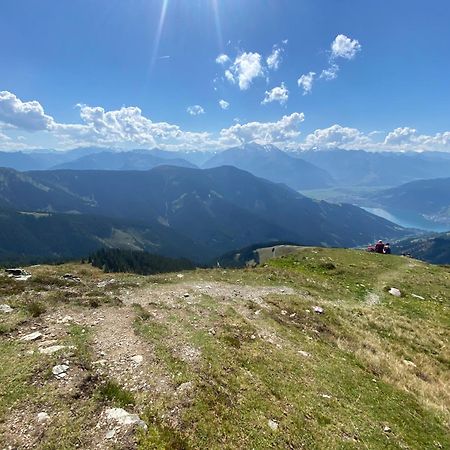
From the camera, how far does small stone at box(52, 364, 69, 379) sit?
12962 mm

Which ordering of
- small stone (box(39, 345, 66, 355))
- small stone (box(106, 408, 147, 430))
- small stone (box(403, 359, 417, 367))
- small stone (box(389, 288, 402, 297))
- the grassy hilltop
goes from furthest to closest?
1. small stone (box(389, 288, 402, 297))
2. small stone (box(403, 359, 417, 367))
3. small stone (box(39, 345, 66, 355))
4. the grassy hilltop
5. small stone (box(106, 408, 147, 430))

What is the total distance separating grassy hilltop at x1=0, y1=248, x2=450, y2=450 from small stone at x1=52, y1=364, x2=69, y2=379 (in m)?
0.13

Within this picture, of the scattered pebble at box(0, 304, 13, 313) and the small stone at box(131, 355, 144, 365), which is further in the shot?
the scattered pebble at box(0, 304, 13, 313)

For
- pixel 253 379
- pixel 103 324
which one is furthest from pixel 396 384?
pixel 103 324

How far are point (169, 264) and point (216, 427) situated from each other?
608 feet

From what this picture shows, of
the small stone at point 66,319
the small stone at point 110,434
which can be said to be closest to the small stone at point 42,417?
the small stone at point 110,434

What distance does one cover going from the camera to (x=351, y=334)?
24750 millimetres

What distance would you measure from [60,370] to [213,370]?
6261 mm

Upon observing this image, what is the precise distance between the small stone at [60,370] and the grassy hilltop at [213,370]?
0.42ft

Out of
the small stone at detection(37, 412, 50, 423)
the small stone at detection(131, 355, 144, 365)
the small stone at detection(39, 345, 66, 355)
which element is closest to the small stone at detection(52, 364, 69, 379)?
the small stone at detection(39, 345, 66, 355)

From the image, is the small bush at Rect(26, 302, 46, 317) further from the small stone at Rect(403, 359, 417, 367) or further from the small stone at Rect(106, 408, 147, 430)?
the small stone at Rect(403, 359, 417, 367)

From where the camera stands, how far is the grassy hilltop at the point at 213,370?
37.1 feet

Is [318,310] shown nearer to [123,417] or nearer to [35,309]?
[123,417]

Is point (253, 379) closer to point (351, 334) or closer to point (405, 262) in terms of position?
point (351, 334)
